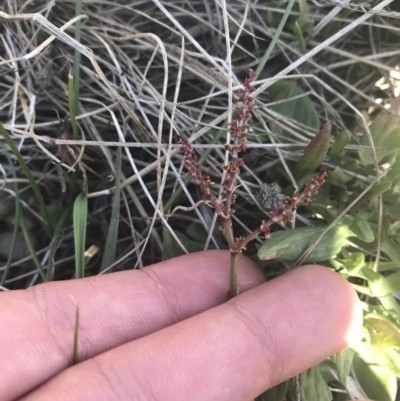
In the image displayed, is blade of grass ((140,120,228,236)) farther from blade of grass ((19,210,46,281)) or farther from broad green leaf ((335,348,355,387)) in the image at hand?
broad green leaf ((335,348,355,387))

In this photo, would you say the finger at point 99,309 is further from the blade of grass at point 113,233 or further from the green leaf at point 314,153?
the green leaf at point 314,153

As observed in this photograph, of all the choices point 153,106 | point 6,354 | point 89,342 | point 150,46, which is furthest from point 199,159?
point 6,354

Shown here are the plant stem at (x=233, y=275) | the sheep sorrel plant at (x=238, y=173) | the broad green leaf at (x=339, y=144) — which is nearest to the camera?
the sheep sorrel plant at (x=238, y=173)

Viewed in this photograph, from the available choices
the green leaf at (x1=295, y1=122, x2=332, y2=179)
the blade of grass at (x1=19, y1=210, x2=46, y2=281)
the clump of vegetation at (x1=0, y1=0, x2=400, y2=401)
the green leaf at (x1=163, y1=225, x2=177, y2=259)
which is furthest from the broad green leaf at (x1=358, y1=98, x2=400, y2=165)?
the blade of grass at (x1=19, y1=210, x2=46, y2=281)

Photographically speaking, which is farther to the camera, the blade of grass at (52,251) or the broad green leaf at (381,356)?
the blade of grass at (52,251)

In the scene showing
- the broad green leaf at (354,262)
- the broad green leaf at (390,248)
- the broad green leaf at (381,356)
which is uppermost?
the broad green leaf at (390,248)

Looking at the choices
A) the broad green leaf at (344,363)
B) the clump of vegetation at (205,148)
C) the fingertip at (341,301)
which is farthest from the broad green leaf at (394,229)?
the broad green leaf at (344,363)

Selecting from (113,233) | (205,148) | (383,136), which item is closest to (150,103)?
(205,148)
